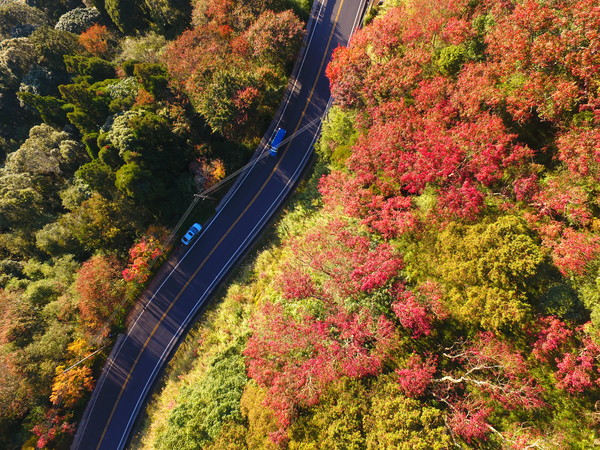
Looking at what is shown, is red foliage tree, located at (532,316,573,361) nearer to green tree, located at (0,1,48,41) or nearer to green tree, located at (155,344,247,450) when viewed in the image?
green tree, located at (155,344,247,450)

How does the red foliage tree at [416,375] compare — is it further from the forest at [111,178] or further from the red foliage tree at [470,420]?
the forest at [111,178]

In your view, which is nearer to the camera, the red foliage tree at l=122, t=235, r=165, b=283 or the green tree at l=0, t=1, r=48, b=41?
the red foliage tree at l=122, t=235, r=165, b=283

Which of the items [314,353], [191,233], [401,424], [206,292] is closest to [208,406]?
[314,353]

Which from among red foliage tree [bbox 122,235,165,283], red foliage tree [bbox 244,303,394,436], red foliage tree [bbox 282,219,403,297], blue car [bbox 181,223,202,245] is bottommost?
red foliage tree [bbox 122,235,165,283]

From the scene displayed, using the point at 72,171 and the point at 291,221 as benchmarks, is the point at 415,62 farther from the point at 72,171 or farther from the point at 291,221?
the point at 72,171

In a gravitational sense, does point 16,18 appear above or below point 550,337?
above

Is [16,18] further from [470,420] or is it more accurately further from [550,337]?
[550,337]

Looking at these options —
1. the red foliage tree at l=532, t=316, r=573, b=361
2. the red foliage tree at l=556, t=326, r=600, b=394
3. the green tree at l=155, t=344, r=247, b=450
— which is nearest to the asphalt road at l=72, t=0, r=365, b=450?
the green tree at l=155, t=344, r=247, b=450
